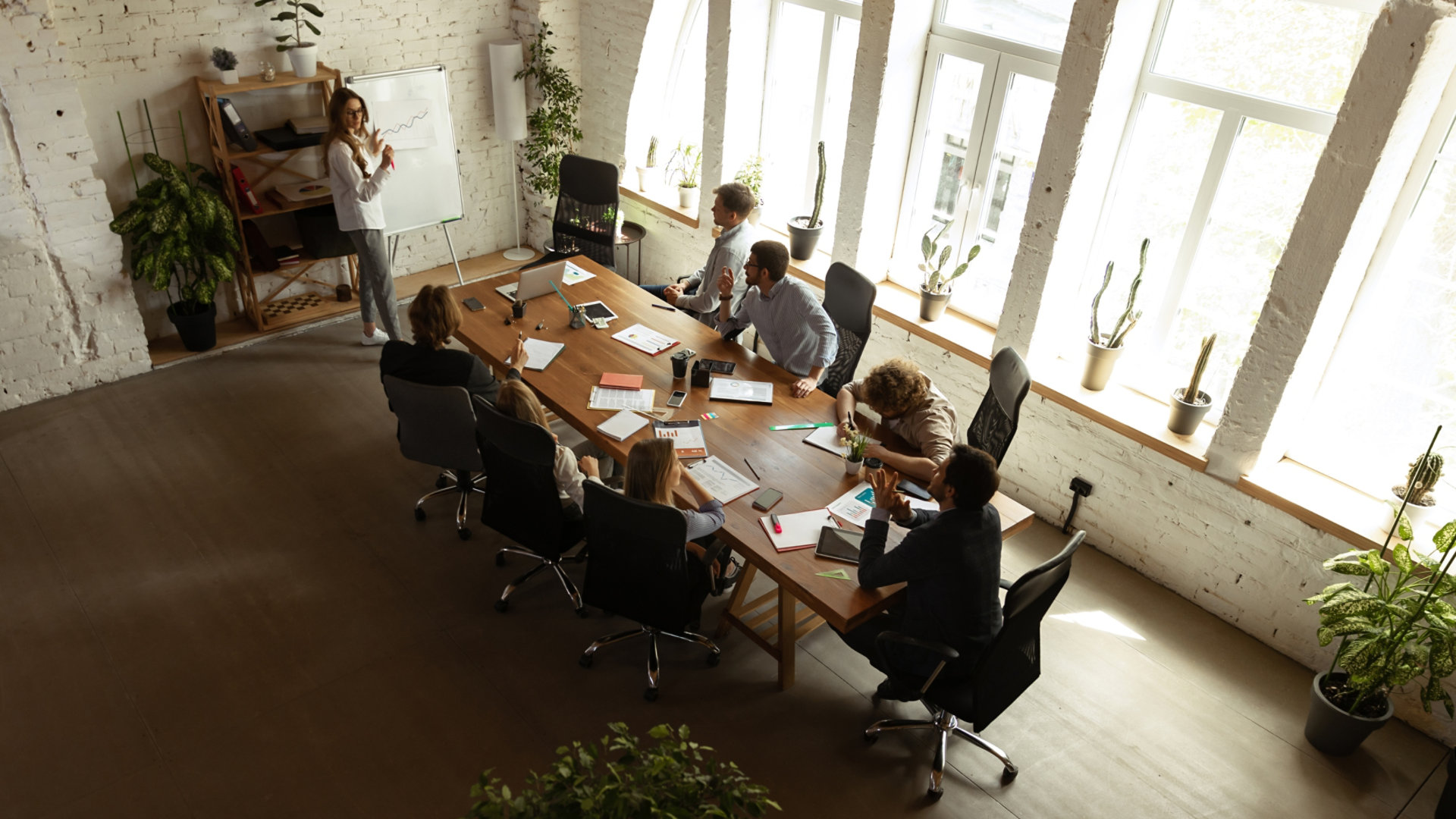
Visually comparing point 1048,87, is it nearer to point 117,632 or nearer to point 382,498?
point 382,498

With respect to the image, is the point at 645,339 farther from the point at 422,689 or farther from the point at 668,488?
the point at 422,689

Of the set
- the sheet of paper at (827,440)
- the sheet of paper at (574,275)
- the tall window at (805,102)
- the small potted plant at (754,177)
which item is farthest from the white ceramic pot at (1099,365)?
the sheet of paper at (574,275)

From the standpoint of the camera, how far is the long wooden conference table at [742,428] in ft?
11.7

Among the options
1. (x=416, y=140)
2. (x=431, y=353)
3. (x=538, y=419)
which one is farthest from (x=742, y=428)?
(x=416, y=140)

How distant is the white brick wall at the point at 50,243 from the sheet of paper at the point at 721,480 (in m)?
4.21

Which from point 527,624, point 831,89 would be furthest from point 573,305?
point 831,89

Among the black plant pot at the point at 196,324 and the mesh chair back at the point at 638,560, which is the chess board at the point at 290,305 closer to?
the black plant pot at the point at 196,324

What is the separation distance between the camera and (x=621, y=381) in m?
4.59

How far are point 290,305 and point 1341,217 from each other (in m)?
6.55

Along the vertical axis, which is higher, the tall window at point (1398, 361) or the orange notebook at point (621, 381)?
the tall window at point (1398, 361)

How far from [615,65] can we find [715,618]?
4.56 metres

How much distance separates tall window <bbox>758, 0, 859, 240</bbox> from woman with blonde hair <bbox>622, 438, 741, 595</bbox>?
10.4 feet

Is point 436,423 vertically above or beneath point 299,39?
beneath

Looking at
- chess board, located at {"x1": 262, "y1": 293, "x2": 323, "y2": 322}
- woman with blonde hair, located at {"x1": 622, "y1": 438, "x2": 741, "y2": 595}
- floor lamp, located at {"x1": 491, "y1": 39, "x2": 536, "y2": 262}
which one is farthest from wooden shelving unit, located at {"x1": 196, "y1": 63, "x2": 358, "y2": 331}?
woman with blonde hair, located at {"x1": 622, "y1": 438, "x2": 741, "y2": 595}
